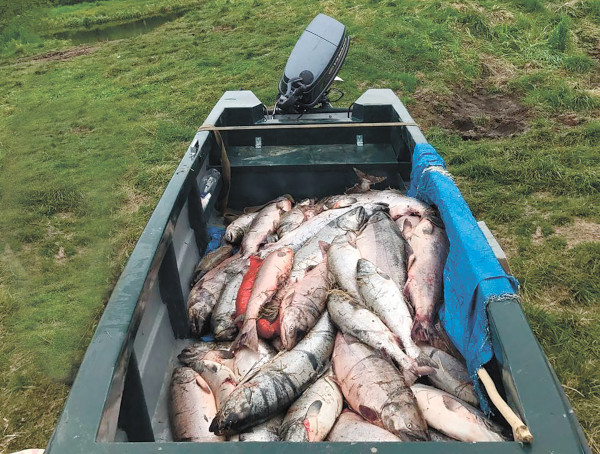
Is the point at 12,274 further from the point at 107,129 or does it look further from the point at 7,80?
the point at 7,80

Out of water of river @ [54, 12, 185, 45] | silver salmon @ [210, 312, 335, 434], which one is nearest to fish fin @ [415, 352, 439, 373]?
silver salmon @ [210, 312, 335, 434]

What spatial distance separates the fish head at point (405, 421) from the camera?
235 cm

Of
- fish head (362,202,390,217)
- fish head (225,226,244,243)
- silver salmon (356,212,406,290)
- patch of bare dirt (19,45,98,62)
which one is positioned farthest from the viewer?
patch of bare dirt (19,45,98,62)

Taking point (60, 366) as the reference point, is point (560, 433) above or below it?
above

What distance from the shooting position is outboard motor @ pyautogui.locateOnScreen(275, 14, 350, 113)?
5223 mm

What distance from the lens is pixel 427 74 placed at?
9961 mm

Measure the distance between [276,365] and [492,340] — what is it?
1.11 m

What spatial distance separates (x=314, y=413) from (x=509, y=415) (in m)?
0.94

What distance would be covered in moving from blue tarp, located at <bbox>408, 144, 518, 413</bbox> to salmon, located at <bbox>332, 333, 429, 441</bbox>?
0.37m

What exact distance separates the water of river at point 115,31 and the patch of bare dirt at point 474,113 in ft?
39.7

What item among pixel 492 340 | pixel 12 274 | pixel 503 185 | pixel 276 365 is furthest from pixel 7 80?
pixel 492 340

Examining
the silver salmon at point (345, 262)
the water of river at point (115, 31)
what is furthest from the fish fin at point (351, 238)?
Result: the water of river at point (115, 31)

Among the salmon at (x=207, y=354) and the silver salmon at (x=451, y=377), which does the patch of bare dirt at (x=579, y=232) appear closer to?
the silver salmon at (x=451, y=377)

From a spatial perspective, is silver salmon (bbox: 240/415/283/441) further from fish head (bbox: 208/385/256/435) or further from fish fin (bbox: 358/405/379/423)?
fish fin (bbox: 358/405/379/423)
